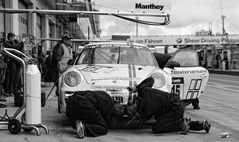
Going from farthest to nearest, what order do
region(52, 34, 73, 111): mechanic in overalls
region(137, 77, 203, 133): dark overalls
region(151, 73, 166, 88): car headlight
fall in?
region(52, 34, 73, 111): mechanic in overalls
region(151, 73, 166, 88): car headlight
region(137, 77, 203, 133): dark overalls

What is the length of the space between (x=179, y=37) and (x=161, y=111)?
39.2 m

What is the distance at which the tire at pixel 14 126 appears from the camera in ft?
20.5

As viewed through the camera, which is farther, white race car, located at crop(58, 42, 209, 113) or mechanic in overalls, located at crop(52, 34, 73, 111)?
mechanic in overalls, located at crop(52, 34, 73, 111)

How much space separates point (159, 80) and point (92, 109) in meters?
1.61

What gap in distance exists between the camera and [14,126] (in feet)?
20.6

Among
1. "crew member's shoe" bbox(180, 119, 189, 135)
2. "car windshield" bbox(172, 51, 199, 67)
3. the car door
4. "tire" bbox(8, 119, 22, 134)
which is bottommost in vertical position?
"crew member's shoe" bbox(180, 119, 189, 135)

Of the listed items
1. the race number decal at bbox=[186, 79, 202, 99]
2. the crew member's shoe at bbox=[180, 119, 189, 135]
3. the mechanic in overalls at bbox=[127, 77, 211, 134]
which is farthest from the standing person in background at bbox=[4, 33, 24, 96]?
the crew member's shoe at bbox=[180, 119, 189, 135]

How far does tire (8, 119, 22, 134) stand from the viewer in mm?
6258

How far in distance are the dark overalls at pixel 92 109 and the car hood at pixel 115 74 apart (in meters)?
0.46

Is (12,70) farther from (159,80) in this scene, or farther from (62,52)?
(159,80)

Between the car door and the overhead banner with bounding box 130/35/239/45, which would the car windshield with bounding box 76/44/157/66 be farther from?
the overhead banner with bounding box 130/35/239/45

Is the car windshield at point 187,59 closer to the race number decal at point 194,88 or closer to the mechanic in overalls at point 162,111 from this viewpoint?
the race number decal at point 194,88

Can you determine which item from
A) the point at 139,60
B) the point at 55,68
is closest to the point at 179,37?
the point at 55,68

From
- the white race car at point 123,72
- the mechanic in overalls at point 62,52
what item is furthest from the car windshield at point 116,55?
the mechanic in overalls at point 62,52
